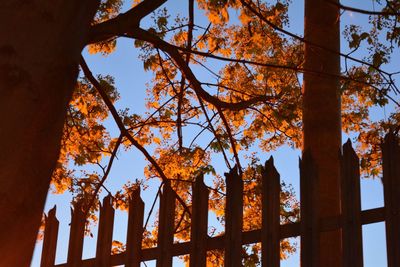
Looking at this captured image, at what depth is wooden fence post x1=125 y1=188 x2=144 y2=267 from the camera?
4.49 m

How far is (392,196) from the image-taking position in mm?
3467

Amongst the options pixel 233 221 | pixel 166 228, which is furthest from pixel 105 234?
pixel 233 221

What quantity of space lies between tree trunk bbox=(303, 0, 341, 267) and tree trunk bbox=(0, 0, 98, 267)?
3873 mm

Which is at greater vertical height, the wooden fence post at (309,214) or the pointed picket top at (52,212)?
the pointed picket top at (52,212)

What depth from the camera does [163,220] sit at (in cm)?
438

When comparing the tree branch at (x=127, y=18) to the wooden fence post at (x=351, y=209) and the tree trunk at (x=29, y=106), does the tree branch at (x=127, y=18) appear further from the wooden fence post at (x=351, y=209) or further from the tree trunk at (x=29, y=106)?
the tree trunk at (x=29, y=106)

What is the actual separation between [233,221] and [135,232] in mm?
885

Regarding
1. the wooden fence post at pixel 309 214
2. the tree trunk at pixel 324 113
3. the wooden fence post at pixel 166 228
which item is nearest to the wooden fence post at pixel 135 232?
the wooden fence post at pixel 166 228

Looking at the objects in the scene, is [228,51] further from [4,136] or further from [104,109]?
[4,136]

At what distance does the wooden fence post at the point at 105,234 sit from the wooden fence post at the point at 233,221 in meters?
1.12

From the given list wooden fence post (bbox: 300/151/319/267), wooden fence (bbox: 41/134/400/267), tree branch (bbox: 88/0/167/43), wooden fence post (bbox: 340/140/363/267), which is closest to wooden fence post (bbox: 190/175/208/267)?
wooden fence (bbox: 41/134/400/267)

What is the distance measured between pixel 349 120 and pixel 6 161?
10.6 meters

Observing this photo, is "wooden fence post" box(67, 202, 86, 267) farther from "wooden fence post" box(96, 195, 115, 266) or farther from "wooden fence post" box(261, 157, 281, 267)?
"wooden fence post" box(261, 157, 281, 267)

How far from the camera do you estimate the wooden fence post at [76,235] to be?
4.97m
